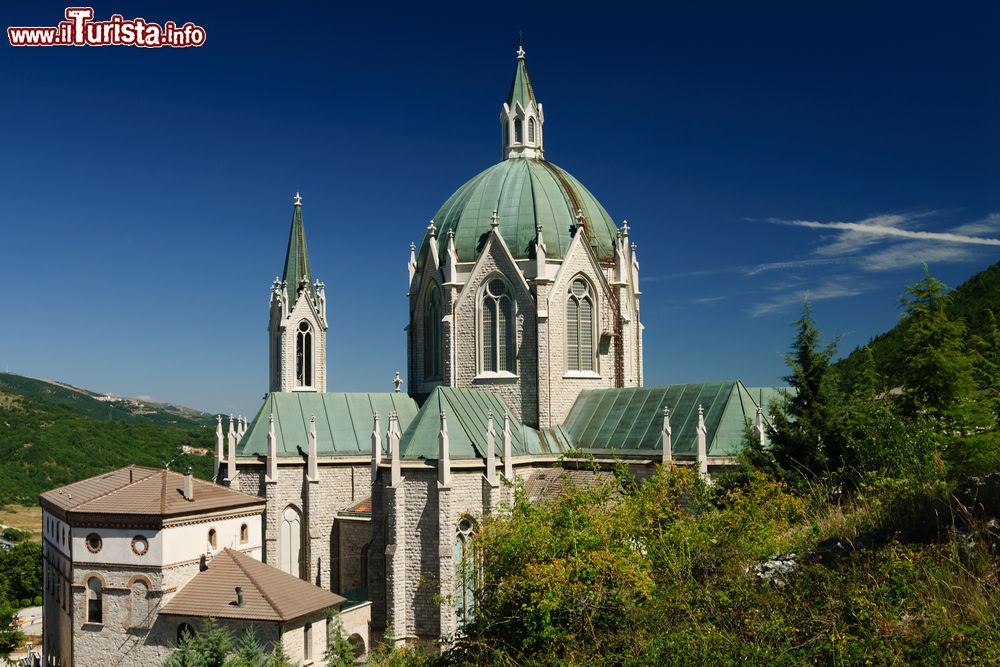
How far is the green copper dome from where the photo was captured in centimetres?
3531

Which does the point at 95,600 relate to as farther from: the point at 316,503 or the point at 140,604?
the point at 316,503

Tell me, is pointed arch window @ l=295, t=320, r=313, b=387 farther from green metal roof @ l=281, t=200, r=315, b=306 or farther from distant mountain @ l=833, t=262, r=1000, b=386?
distant mountain @ l=833, t=262, r=1000, b=386

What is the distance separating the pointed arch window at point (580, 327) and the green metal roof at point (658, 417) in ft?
4.71

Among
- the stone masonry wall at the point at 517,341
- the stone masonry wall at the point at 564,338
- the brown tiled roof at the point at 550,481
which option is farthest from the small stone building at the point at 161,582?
the stone masonry wall at the point at 564,338

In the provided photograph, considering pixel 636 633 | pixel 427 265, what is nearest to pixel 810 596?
pixel 636 633

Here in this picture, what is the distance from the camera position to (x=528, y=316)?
3428 centimetres

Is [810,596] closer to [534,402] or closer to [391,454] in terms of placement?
[391,454]

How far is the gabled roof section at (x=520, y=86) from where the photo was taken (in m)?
40.0

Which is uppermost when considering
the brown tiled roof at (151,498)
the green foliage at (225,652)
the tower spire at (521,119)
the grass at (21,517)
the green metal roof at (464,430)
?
the tower spire at (521,119)

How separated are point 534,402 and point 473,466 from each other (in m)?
5.86

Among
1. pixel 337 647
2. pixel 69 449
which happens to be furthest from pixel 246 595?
pixel 69 449

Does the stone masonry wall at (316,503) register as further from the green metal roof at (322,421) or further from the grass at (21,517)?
the grass at (21,517)

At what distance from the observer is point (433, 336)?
37.2 metres

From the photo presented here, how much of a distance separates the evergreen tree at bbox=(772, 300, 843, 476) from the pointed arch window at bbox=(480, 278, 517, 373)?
12646 millimetres
